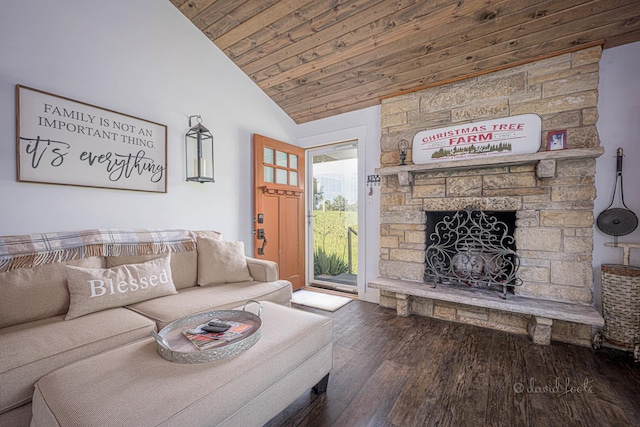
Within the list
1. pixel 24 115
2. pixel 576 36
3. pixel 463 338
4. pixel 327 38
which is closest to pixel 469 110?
pixel 576 36

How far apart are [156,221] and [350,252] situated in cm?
257

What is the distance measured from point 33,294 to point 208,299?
3.14 ft

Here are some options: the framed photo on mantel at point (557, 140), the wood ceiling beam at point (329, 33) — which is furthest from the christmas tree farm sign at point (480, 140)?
the wood ceiling beam at point (329, 33)

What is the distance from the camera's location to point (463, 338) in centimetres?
235

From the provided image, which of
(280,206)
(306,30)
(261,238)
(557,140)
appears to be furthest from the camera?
(280,206)

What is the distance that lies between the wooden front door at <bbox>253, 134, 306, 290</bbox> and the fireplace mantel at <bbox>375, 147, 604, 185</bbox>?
4.58ft

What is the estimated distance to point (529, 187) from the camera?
241 cm

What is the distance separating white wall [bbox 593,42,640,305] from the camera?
2.12 meters

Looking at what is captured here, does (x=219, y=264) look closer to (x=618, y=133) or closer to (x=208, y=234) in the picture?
(x=208, y=234)

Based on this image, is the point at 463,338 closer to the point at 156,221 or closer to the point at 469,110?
the point at 469,110

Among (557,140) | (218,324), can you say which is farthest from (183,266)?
(557,140)

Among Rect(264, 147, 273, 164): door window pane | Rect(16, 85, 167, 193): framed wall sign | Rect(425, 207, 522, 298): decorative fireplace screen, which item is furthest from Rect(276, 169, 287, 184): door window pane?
Rect(425, 207, 522, 298): decorative fireplace screen

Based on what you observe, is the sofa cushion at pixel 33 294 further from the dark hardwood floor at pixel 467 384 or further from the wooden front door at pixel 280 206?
the wooden front door at pixel 280 206

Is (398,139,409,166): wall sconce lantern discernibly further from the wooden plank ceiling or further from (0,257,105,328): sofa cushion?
(0,257,105,328): sofa cushion
